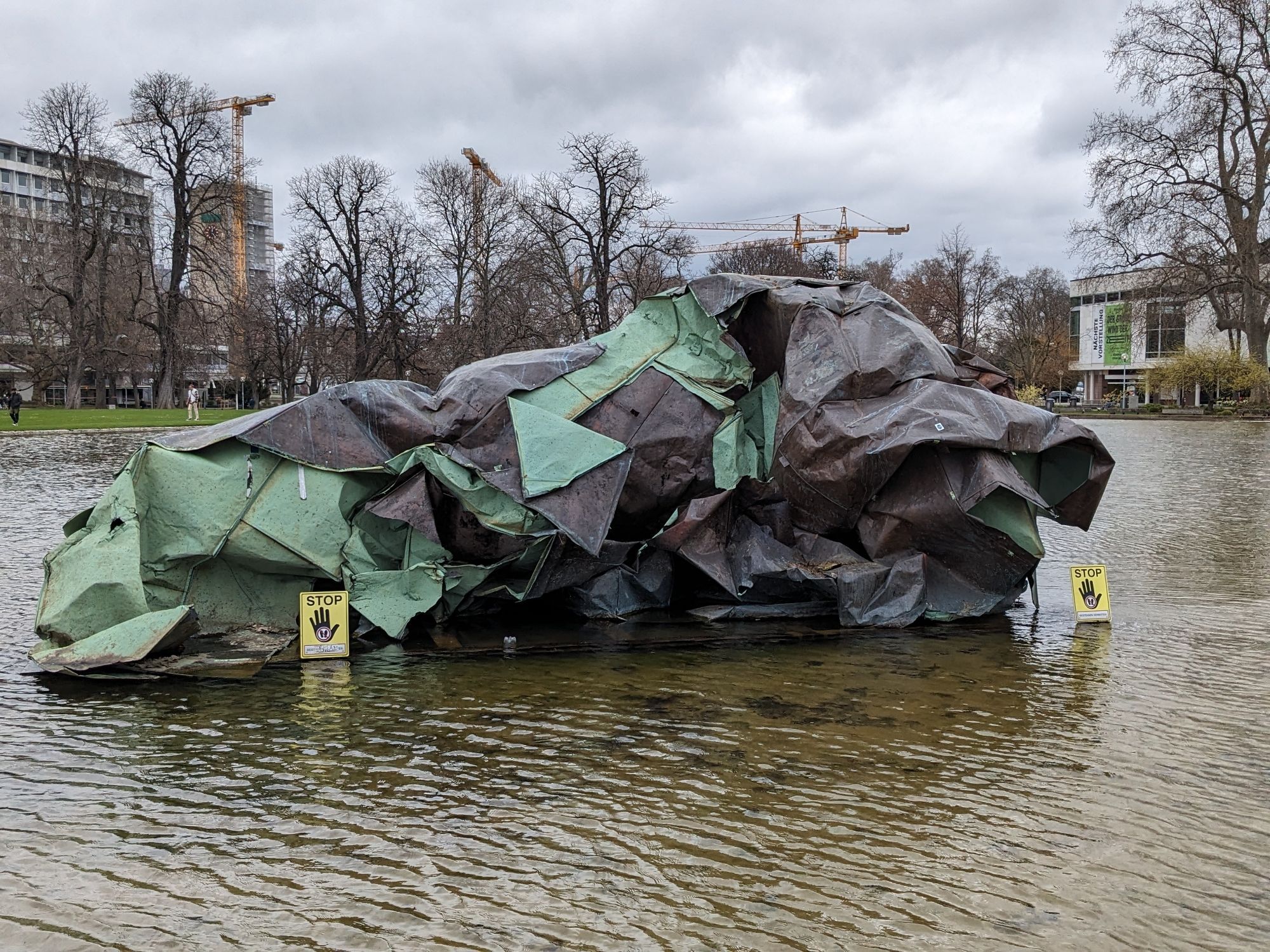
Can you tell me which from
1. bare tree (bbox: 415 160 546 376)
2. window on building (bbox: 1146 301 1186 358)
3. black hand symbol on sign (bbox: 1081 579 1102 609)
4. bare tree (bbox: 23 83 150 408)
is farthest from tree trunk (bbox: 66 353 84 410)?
black hand symbol on sign (bbox: 1081 579 1102 609)

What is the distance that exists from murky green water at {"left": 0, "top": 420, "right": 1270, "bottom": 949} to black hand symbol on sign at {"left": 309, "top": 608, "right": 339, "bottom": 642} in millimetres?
300

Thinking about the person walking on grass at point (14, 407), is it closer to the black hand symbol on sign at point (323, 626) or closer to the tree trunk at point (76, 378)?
the tree trunk at point (76, 378)

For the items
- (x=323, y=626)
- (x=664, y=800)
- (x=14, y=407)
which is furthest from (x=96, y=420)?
(x=664, y=800)

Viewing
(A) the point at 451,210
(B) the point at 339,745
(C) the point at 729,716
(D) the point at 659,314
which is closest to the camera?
(B) the point at 339,745

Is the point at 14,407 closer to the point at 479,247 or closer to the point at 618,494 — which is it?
the point at 479,247

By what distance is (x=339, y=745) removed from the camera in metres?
4.75

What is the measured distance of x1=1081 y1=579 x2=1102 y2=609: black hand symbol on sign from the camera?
24.3 feet

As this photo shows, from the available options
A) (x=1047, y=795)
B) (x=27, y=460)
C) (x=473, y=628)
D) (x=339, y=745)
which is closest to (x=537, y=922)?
(x=339, y=745)

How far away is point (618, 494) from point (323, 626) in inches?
83.7

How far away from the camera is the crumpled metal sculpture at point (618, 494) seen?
655cm

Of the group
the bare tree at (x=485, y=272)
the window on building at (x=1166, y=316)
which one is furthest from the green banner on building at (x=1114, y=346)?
the bare tree at (x=485, y=272)

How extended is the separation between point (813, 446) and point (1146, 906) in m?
4.29

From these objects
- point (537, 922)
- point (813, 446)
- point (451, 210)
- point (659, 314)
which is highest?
point (451, 210)

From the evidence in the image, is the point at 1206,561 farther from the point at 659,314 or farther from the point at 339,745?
the point at 339,745
